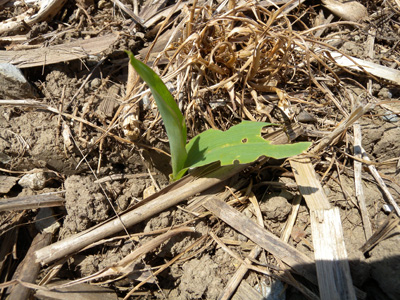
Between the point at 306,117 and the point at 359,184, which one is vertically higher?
the point at 306,117

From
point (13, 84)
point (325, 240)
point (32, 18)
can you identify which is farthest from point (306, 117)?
point (32, 18)

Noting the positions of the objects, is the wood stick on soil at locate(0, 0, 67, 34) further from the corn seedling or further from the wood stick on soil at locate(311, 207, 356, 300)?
the wood stick on soil at locate(311, 207, 356, 300)

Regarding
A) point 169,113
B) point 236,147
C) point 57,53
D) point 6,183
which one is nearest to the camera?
point 169,113

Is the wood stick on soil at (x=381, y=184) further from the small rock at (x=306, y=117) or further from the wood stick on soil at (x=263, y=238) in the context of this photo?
the wood stick on soil at (x=263, y=238)

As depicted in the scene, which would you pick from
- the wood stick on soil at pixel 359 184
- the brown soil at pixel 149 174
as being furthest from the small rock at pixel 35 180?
the wood stick on soil at pixel 359 184

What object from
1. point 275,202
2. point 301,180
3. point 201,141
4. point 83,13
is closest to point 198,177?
point 201,141

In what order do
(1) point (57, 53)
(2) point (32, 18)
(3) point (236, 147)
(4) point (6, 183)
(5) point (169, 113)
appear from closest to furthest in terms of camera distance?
(5) point (169, 113) → (3) point (236, 147) → (4) point (6, 183) → (1) point (57, 53) → (2) point (32, 18)

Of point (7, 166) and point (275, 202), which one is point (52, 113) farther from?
point (275, 202)

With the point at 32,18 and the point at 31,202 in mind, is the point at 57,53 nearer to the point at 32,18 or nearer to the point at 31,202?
the point at 32,18
